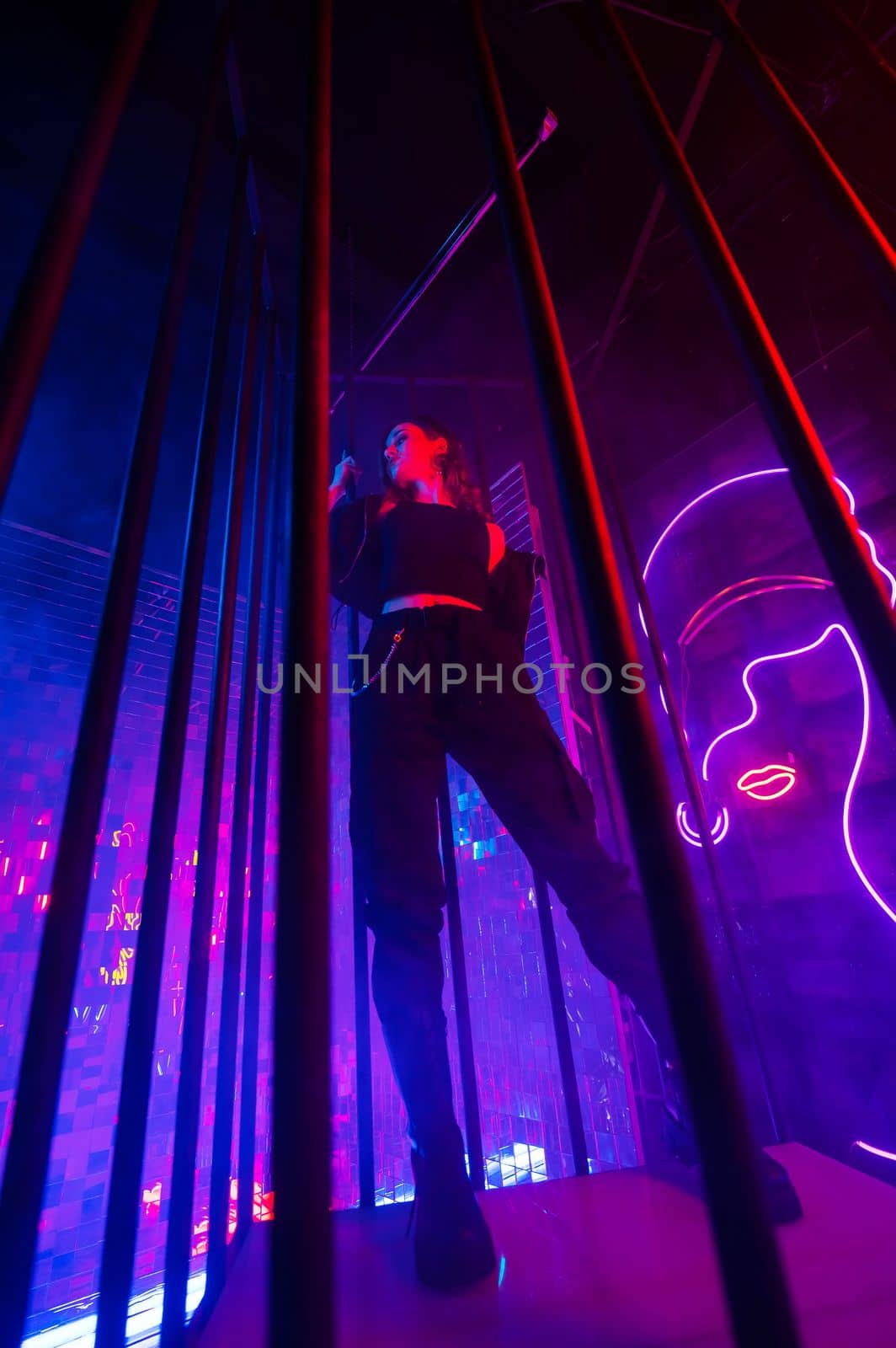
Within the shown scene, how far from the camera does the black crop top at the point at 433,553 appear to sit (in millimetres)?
1448

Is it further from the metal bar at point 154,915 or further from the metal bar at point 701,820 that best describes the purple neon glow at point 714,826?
the metal bar at point 154,915

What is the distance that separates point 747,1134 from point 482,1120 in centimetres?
257

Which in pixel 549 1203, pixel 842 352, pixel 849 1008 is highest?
pixel 842 352

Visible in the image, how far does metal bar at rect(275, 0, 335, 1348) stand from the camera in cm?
31

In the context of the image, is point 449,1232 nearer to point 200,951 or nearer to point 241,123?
point 200,951

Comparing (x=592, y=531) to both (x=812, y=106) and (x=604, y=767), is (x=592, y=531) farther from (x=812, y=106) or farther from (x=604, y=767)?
(x=812, y=106)

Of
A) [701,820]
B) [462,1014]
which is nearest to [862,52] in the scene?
[701,820]

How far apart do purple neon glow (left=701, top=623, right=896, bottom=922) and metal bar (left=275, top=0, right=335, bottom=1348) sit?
210 cm

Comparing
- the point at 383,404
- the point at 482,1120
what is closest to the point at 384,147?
the point at 383,404

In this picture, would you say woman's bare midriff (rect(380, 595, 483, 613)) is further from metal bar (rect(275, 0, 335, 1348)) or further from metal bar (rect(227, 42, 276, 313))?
metal bar (rect(227, 42, 276, 313))

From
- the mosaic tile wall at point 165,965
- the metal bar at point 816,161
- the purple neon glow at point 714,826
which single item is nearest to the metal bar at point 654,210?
the metal bar at point 816,161

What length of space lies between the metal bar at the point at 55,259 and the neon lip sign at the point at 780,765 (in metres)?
1.64

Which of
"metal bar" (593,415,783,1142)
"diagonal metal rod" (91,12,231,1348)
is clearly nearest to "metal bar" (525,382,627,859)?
"metal bar" (593,415,783,1142)

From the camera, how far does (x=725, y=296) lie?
2.33 ft
